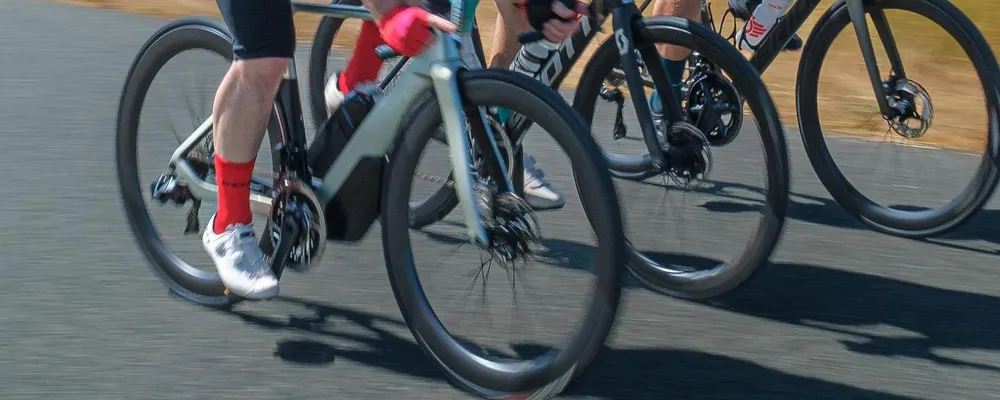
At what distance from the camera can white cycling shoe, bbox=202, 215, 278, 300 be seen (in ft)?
12.5

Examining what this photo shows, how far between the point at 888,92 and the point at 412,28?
7.60 ft

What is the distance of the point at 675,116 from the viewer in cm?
411

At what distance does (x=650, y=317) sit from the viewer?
4.18 metres

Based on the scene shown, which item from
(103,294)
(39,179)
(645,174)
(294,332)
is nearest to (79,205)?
(39,179)

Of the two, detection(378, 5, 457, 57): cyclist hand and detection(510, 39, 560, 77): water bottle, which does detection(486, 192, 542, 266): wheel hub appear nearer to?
detection(378, 5, 457, 57): cyclist hand

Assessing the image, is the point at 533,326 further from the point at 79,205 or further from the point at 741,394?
the point at 79,205

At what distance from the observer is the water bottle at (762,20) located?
194 inches

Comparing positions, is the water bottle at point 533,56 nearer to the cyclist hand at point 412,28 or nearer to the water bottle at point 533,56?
the water bottle at point 533,56

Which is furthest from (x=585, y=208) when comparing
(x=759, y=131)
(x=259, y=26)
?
(x=259, y=26)

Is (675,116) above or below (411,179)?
above

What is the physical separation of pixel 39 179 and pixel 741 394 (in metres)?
3.30

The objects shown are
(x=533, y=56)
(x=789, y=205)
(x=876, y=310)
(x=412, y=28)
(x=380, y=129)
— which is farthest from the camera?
(x=789, y=205)

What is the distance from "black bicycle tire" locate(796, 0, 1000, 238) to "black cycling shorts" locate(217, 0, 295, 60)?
2143mm

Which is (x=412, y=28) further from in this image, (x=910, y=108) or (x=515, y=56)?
(x=910, y=108)
